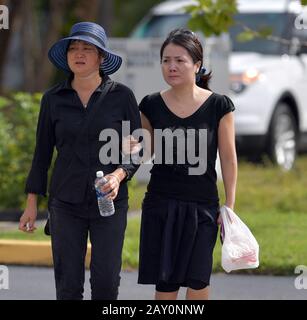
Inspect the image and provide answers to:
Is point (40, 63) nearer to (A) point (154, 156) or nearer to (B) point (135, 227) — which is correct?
(B) point (135, 227)

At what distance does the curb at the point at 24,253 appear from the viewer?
9.22 meters

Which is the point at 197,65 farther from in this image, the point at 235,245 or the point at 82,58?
the point at 235,245

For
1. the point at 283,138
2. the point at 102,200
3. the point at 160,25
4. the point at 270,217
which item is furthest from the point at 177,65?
the point at 160,25

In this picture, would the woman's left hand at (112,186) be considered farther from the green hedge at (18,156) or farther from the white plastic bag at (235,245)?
the green hedge at (18,156)

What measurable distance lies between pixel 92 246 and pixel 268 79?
8696 mm

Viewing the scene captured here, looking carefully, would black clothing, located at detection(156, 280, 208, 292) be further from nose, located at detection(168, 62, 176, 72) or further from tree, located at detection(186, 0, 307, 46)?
tree, located at detection(186, 0, 307, 46)

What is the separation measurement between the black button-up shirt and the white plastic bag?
1.93ft

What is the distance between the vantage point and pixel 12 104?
12055mm

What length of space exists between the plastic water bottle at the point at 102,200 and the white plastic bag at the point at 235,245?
679 mm

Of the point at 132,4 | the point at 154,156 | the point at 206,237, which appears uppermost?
the point at 132,4

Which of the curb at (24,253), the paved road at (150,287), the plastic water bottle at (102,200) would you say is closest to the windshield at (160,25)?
the curb at (24,253)

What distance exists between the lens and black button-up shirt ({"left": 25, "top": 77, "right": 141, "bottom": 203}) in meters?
6.04
